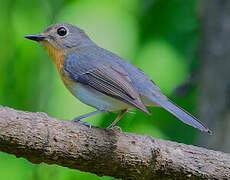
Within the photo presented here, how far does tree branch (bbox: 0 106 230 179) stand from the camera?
3072mm

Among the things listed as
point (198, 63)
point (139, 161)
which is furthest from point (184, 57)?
point (139, 161)

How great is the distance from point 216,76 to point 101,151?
2.70m

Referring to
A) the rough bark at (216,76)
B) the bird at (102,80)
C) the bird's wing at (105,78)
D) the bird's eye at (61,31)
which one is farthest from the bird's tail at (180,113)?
the rough bark at (216,76)

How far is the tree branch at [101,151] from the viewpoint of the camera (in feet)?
10.1

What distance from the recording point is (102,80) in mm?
4051

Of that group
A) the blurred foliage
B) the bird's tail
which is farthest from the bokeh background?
the bird's tail

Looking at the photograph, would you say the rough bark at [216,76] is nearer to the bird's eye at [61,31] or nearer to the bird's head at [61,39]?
the bird's head at [61,39]

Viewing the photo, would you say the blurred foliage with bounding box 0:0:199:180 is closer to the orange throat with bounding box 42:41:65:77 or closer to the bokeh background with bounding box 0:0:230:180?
the bokeh background with bounding box 0:0:230:180

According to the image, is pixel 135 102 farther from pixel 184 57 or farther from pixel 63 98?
pixel 184 57

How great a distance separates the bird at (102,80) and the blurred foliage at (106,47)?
0.38 m

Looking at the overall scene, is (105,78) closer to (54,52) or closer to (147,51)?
(54,52)

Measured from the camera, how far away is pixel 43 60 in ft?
17.4

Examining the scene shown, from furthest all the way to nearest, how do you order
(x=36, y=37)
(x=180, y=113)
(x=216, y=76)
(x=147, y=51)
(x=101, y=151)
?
(x=216, y=76) < (x=147, y=51) < (x=36, y=37) < (x=180, y=113) < (x=101, y=151)

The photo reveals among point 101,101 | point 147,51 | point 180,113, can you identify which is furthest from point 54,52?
point 180,113
